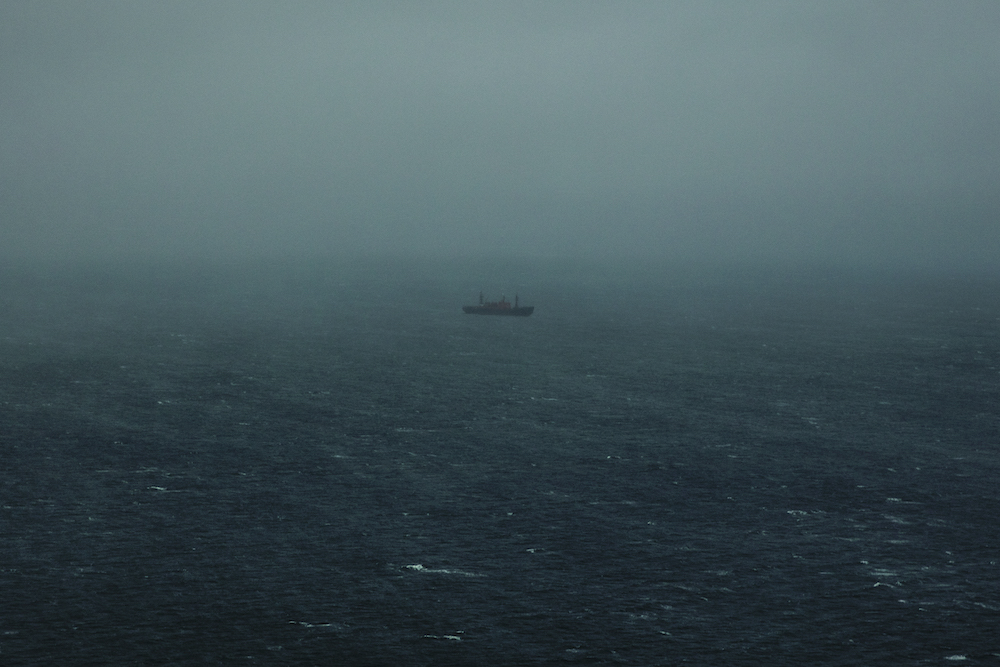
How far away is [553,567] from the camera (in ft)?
428

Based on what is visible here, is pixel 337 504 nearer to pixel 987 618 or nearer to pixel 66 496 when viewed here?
pixel 66 496

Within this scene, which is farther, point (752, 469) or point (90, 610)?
point (752, 469)

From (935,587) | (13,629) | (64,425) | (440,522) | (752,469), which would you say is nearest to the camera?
(13,629)

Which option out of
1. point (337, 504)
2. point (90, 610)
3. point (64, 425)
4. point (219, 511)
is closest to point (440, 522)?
point (337, 504)

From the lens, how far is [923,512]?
153 metres

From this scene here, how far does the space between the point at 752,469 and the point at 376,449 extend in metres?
66.0

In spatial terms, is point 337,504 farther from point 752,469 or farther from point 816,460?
point 816,460

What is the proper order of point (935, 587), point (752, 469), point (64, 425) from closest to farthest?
point (935, 587) → point (752, 469) → point (64, 425)

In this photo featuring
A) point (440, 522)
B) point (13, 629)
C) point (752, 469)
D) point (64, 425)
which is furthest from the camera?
point (64, 425)

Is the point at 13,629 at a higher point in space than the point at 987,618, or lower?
lower

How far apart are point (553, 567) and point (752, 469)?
187 ft

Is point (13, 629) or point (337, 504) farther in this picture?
point (337, 504)

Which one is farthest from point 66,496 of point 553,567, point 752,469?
point 752,469

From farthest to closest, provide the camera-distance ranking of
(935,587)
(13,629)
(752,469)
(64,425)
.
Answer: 1. (64,425)
2. (752,469)
3. (935,587)
4. (13,629)
